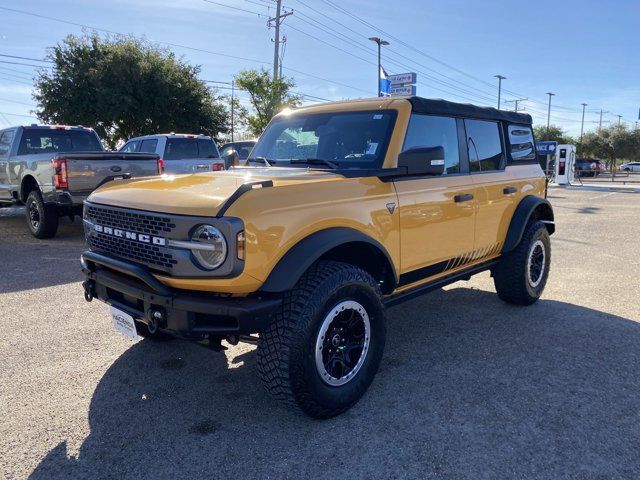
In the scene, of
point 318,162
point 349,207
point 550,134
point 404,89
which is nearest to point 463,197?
point 318,162

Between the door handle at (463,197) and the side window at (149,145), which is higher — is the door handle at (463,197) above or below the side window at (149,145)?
below

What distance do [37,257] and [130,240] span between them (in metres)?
5.39

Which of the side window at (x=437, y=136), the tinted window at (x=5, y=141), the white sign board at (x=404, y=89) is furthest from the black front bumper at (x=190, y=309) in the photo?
the white sign board at (x=404, y=89)

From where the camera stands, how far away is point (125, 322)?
2980 mm

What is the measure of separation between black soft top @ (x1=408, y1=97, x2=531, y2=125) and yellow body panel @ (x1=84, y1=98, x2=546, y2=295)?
0.45 ft

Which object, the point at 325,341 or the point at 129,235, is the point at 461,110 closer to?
the point at 325,341

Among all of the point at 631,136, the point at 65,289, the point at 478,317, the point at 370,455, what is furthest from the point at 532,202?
the point at 631,136

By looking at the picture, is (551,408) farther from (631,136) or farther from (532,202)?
(631,136)

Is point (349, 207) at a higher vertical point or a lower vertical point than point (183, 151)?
lower

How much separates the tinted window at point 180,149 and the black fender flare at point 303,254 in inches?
360

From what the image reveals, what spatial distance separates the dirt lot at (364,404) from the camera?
8.17 feet

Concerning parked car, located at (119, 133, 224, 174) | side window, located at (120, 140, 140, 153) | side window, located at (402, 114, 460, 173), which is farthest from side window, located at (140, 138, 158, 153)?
side window, located at (402, 114, 460, 173)

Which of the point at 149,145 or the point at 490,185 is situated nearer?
the point at 490,185

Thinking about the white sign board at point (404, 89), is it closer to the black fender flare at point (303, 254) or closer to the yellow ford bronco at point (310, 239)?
the yellow ford bronco at point (310, 239)
